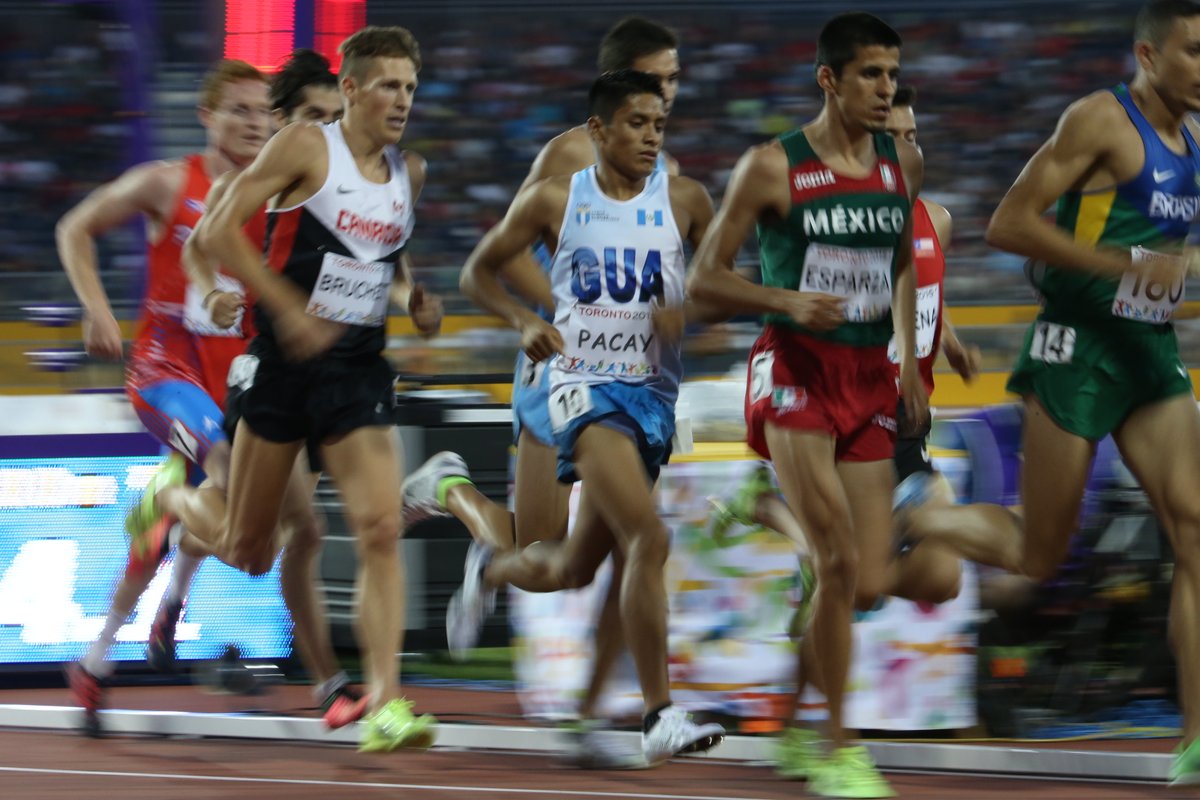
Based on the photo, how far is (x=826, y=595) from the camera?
4832 millimetres

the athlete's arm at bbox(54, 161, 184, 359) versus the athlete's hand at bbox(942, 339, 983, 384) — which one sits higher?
the athlete's arm at bbox(54, 161, 184, 359)

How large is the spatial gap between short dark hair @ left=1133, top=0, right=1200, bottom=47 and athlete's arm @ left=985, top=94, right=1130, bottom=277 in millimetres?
219

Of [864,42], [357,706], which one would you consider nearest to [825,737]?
[357,706]

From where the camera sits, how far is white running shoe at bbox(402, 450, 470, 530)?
655 centimetres

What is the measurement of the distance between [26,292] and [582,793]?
9.49m

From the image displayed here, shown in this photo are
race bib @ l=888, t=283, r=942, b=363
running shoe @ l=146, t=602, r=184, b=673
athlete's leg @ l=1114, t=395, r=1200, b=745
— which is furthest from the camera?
running shoe @ l=146, t=602, r=184, b=673

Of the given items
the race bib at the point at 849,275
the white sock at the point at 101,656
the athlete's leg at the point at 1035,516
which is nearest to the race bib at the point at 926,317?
the athlete's leg at the point at 1035,516

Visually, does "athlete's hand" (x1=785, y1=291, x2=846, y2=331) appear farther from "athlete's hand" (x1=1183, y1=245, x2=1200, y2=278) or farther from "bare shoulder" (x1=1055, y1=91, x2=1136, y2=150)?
"athlete's hand" (x1=1183, y1=245, x2=1200, y2=278)

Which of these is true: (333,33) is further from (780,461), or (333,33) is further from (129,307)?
(129,307)

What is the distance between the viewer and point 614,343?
5250mm

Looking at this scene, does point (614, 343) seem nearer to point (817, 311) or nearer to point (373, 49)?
point (817, 311)

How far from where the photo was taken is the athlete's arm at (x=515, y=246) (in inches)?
212

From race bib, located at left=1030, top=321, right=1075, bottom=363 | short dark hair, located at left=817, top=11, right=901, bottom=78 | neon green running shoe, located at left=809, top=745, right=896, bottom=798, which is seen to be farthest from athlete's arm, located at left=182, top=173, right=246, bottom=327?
race bib, located at left=1030, top=321, right=1075, bottom=363

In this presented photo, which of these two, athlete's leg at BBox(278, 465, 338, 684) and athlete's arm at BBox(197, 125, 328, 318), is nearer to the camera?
athlete's arm at BBox(197, 125, 328, 318)
